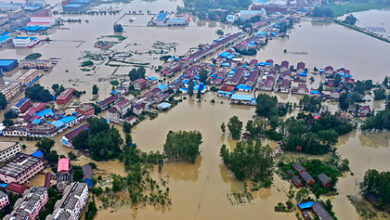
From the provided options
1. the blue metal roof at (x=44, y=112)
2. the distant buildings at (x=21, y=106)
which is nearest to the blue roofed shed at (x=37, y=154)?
the blue metal roof at (x=44, y=112)

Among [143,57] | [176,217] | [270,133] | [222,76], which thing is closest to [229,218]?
[176,217]

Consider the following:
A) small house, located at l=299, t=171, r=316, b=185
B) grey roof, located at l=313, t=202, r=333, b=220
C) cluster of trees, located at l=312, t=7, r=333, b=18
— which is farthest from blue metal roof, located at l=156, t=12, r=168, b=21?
grey roof, located at l=313, t=202, r=333, b=220

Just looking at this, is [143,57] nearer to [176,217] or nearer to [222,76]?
[222,76]

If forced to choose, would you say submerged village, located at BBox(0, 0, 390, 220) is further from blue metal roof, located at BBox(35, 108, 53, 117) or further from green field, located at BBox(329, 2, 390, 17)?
green field, located at BBox(329, 2, 390, 17)

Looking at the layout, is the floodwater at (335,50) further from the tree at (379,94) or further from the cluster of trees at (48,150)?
the cluster of trees at (48,150)

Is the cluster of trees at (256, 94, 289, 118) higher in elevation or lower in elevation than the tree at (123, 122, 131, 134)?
higher

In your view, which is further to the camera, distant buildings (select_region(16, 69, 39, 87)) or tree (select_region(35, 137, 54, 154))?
distant buildings (select_region(16, 69, 39, 87))
